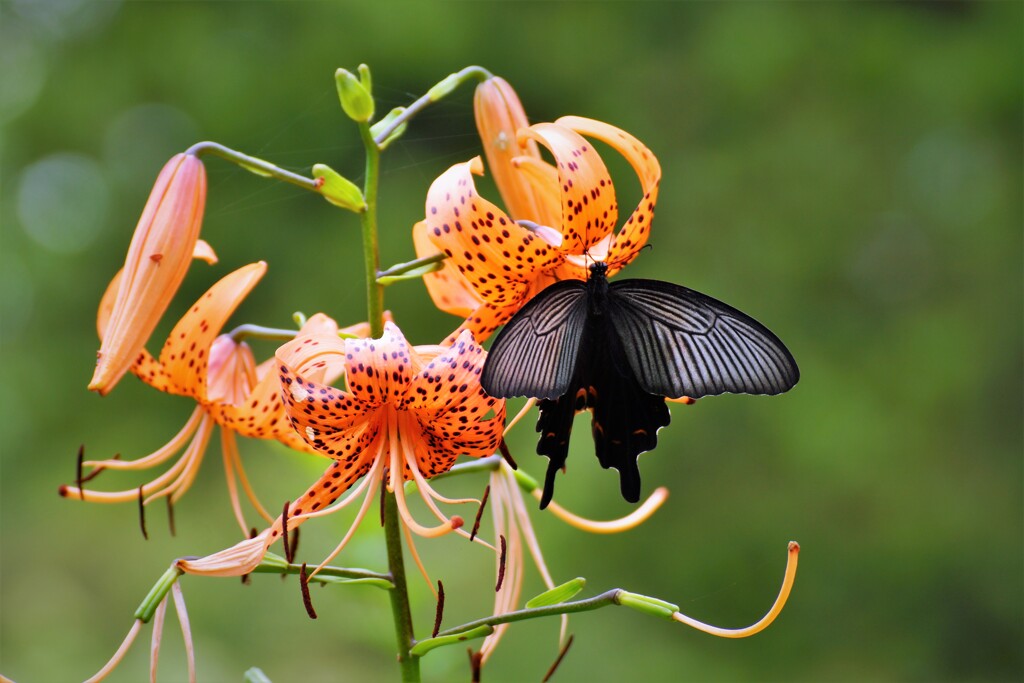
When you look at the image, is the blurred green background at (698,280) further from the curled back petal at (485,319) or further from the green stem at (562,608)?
the green stem at (562,608)

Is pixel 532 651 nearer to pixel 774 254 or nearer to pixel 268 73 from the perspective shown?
pixel 774 254

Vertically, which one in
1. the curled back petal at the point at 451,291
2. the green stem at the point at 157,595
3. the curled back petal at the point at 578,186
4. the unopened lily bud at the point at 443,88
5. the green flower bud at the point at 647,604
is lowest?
the green flower bud at the point at 647,604

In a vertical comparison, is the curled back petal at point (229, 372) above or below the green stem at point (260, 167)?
below

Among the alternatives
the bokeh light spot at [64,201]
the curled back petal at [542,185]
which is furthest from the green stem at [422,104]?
the bokeh light spot at [64,201]

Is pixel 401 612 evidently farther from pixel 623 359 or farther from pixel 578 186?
pixel 578 186

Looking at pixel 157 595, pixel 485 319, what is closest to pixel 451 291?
pixel 485 319

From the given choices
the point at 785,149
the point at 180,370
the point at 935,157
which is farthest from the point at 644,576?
the point at 180,370

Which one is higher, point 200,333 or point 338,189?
point 338,189

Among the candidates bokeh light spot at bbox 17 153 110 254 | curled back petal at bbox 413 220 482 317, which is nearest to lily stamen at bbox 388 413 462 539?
curled back petal at bbox 413 220 482 317
